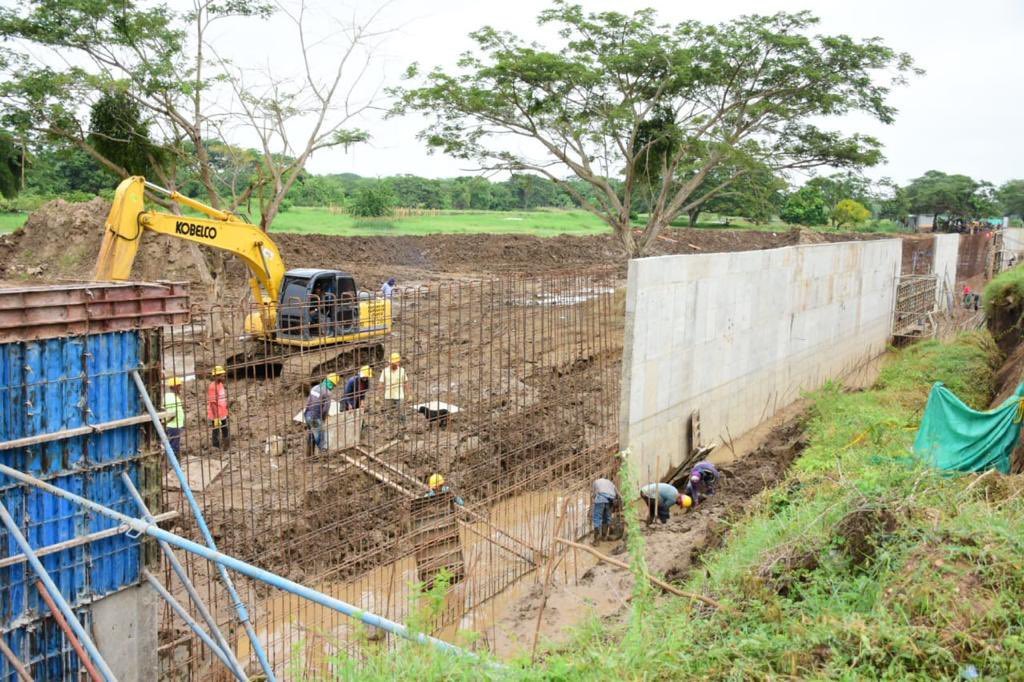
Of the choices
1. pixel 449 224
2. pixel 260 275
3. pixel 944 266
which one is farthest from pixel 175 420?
pixel 449 224

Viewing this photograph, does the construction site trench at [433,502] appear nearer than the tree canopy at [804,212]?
Yes

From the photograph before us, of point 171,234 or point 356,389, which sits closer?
point 356,389

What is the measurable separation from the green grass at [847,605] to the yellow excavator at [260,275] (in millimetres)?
7042

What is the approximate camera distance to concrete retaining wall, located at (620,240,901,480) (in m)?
11.5

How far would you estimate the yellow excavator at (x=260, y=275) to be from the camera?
12.7 meters

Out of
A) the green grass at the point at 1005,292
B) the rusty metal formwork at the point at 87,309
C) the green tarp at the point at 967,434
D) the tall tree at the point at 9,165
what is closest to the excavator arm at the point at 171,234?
the rusty metal formwork at the point at 87,309

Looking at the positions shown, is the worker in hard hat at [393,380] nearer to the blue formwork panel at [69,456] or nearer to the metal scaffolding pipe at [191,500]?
the metal scaffolding pipe at [191,500]

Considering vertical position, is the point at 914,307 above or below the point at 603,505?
above

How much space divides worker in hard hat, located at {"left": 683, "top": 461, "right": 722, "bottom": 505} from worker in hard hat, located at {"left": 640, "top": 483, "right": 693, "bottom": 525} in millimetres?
432

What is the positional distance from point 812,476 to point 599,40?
59.2 ft

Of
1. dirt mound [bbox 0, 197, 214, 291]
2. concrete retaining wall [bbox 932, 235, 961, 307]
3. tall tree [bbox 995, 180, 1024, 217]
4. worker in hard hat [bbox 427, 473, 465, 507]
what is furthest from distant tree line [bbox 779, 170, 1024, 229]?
worker in hard hat [bbox 427, 473, 465, 507]

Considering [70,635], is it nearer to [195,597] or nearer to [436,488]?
[195,597]

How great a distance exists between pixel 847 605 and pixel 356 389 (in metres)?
5.74

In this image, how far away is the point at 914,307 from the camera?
2647cm
